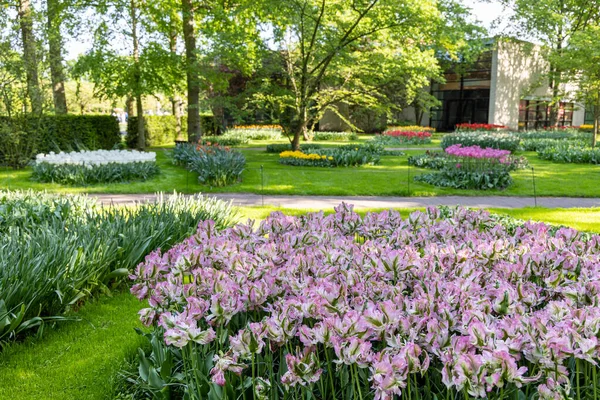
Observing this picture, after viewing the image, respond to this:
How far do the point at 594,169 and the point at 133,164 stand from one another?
13.1 metres

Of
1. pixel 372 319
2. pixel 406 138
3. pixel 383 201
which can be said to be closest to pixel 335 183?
pixel 383 201

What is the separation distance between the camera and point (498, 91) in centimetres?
3312

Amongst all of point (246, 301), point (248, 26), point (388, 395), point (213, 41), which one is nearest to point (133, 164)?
point (213, 41)

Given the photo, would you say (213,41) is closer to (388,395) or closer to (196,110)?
(196,110)

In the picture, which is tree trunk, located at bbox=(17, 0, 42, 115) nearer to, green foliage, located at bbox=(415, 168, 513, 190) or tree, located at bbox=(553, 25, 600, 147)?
green foliage, located at bbox=(415, 168, 513, 190)

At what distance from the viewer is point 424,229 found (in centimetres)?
353

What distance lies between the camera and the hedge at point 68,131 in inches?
536

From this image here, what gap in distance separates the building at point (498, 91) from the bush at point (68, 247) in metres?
28.9

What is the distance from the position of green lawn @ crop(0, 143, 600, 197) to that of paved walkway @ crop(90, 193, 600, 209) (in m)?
0.39

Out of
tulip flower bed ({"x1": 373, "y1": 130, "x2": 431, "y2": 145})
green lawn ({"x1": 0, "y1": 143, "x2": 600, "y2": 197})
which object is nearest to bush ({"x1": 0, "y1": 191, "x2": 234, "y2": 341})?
green lawn ({"x1": 0, "y1": 143, "x2": 600, "y2": 197})

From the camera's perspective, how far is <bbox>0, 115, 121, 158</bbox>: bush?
44.4 ft

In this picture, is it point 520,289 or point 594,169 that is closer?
point 520,289

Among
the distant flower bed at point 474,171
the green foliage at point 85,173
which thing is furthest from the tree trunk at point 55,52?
the distant flower bed at point 474,171

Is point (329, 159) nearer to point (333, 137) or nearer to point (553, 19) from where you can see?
point (333, 137)
